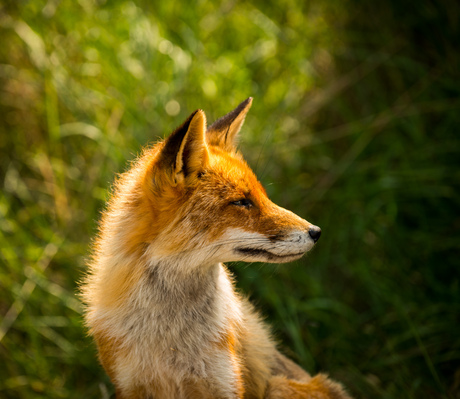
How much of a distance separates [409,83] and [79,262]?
4.44m

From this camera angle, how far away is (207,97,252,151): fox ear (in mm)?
3260

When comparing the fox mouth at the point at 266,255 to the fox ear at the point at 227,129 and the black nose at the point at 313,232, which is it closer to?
the black nose at the point at 313,232

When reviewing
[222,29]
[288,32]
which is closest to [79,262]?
[222,29]

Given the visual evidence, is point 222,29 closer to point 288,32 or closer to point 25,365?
point 288,32

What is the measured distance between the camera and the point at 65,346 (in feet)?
13.8

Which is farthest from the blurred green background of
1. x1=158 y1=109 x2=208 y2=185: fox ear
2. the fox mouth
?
x1=158 y1=109 x2=208 y2=185: fox ear

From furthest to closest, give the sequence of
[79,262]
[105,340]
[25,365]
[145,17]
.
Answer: [145,17] < [79,262] < [25,365] < [105,340]

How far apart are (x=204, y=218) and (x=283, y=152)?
9.56ft

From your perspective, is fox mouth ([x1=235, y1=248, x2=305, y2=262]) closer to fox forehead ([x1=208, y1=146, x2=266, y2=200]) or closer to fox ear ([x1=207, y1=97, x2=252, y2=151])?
fox forehead ([x1=208, y1=146, x2=266, y2=200])

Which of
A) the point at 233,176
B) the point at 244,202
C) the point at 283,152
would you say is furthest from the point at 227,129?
the point at 283,152

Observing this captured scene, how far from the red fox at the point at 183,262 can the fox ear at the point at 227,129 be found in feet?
0.98

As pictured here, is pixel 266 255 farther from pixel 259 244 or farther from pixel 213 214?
pixel 213 214

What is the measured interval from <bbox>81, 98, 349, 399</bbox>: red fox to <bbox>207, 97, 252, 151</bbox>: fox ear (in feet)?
0.98

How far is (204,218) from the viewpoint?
280cm
